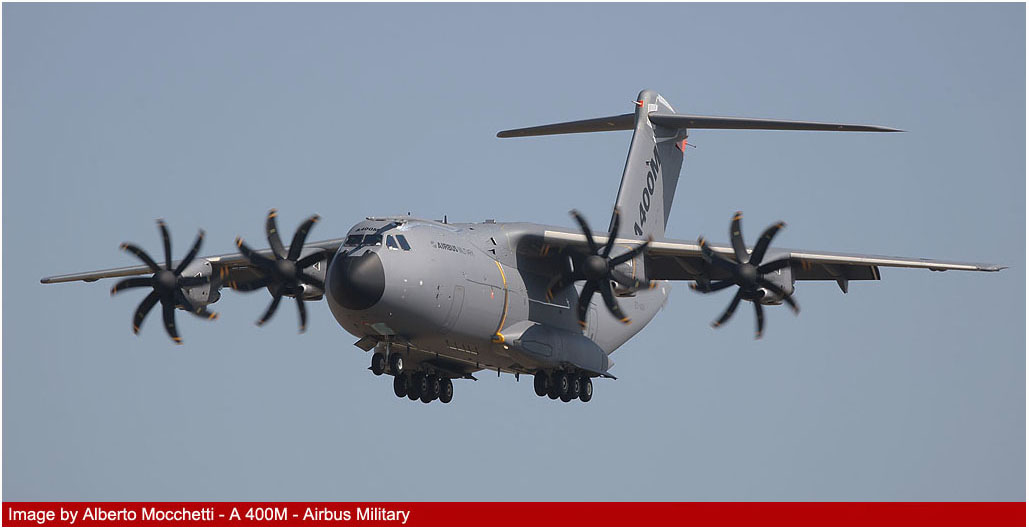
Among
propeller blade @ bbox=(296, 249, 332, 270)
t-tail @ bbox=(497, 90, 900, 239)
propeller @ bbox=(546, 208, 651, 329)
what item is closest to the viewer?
propeller @ bbox=(546, 208, 651, 329)

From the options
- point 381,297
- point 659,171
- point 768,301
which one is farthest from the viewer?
point 659,171

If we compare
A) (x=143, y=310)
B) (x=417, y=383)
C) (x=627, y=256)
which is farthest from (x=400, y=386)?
(x=627, y=256)

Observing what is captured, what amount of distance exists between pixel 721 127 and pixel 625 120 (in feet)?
7.22

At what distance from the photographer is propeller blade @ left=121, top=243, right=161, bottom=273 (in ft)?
90.5

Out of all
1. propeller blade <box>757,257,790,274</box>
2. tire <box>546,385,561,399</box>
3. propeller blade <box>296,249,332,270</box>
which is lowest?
tire <box>546,385,561,399</box>

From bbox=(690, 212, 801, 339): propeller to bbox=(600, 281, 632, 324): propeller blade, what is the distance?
1.27 m

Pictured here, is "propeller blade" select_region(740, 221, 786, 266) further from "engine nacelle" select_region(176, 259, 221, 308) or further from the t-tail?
"engine nacelle" select_region(176, 259, 221, 308)

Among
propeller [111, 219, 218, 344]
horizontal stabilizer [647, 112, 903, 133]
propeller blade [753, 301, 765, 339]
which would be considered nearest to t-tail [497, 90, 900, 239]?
horizontal stabilizer [647, 112, 903, 133]

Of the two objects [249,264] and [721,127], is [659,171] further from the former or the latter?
[249,264]

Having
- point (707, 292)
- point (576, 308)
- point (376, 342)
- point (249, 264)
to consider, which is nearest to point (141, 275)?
point (249, 264)

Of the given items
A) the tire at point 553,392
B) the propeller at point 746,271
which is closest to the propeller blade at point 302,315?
the tire at point 553,392

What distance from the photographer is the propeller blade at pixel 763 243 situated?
26.1 m

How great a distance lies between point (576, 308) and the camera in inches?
1141

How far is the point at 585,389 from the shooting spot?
2906cm
